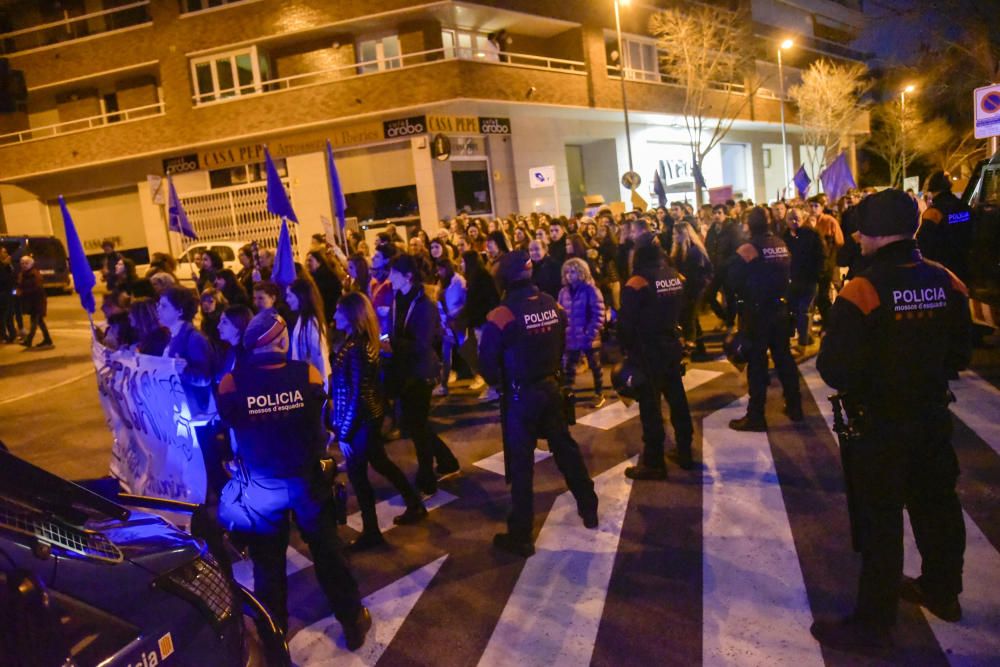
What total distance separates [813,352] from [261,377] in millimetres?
8431

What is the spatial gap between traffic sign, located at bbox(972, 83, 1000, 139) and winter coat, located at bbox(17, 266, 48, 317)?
18.3m

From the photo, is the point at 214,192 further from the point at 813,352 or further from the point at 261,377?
the point at 261,377

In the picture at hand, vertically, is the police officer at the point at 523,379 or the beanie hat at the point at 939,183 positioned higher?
the beanie hat at the point at 939,183

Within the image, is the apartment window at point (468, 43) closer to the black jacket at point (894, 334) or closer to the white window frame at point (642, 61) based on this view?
the white window frame at point (642, 61)

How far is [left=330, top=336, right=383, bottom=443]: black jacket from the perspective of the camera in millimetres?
4832

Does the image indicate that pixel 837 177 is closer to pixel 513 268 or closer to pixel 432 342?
pixel 432 342

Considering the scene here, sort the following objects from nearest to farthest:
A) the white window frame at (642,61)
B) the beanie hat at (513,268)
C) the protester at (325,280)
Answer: the beanie hat at (513,268), the protester at (325,280), the white window frame at (642,61)

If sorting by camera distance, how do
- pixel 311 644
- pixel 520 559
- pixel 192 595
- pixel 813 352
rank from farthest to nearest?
pixel 813 352
pixel 520 559
pixel 311 644
pixel 192 595

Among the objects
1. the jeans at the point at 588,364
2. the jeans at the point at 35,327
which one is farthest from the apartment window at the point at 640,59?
the jeans at the point at 588,364

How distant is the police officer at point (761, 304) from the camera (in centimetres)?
671

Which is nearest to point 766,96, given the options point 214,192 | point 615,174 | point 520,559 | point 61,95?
point 615,174

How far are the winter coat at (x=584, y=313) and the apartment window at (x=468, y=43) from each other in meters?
18.4

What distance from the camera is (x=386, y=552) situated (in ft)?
16.9

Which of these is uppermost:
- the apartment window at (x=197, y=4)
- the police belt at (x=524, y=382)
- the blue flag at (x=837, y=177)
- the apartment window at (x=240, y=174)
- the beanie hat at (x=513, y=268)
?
the apartment window at (x=197, y=4)
